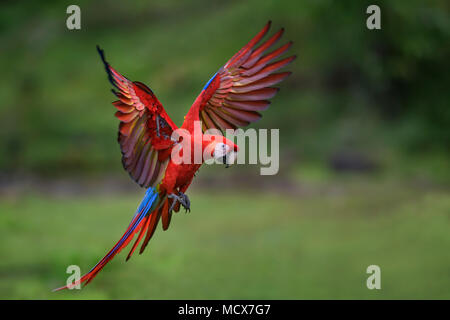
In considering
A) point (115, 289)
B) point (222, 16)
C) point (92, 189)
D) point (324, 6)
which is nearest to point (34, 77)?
point (92, 189)

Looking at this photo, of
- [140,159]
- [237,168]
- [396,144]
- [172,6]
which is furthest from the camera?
[172,6]

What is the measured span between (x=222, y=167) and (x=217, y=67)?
1.42 metres

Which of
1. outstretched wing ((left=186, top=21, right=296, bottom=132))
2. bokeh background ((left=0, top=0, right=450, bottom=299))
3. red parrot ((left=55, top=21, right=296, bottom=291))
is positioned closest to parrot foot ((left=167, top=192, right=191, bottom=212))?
red parrot ((left=55, top=21, right=296, bottom=291))

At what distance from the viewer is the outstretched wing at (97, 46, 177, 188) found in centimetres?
192

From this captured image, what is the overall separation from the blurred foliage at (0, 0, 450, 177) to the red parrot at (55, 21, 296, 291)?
4559mm

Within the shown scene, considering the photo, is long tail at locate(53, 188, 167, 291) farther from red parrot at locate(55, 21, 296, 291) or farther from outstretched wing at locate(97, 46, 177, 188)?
outstretched wing at locate(97, 46, 177, 188)

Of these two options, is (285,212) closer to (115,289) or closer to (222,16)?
(115,289)

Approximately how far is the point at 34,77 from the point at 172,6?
2.46 meters

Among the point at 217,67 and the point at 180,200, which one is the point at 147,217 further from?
the point at 217,67

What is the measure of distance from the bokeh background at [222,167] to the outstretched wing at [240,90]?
2.05m

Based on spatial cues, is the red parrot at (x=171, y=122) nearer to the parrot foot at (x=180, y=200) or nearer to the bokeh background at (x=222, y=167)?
the parrot foot at (x=180, y=200)

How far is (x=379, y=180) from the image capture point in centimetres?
657

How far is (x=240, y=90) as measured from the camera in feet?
7.55

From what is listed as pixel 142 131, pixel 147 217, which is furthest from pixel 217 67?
pixel 142 131
